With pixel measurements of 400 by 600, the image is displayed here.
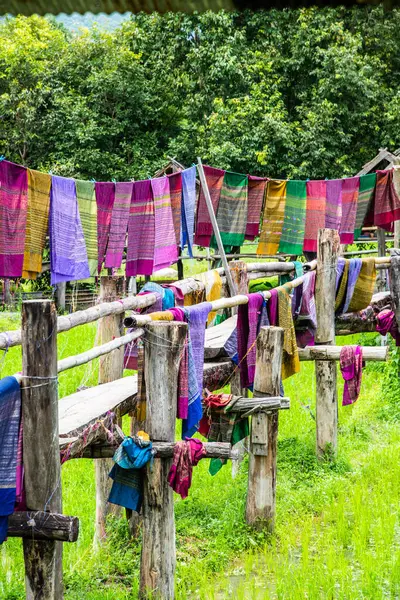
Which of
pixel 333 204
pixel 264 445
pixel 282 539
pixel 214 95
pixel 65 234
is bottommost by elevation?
pixel 282 539

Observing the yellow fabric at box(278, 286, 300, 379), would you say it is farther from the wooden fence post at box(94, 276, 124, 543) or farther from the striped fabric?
the striped fabric

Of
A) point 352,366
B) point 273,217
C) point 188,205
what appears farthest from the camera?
point 273,217

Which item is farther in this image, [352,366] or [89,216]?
[89,216]

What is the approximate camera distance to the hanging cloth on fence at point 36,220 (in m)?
8.70

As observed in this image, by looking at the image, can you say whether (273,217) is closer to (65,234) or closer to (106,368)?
(65,234)

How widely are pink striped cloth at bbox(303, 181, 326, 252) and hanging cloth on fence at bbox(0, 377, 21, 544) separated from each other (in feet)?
30.0

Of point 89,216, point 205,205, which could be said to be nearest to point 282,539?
point 89,216

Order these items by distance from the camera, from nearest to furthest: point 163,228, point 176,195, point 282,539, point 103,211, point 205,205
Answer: point 282,539 < point 103,211 < point 163,228 < point 176,195 < point 205,205

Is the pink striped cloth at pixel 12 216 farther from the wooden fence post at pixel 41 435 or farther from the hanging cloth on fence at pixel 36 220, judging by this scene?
the wooden fence post at pixel 41 435

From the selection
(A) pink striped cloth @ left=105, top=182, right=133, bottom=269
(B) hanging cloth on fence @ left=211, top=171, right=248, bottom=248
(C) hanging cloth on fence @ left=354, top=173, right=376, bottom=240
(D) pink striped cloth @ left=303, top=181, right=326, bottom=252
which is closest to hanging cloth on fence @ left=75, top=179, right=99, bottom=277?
(A) pink striped cloth @ left=105, top=182, right=133, bottom=269

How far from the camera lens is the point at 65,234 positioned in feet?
30.4

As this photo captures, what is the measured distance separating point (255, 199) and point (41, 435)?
8.94m

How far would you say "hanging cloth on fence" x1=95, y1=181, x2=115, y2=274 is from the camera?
990cm

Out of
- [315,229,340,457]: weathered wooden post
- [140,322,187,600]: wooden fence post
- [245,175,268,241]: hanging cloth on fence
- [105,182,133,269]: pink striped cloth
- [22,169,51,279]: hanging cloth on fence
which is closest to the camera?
[140,322,187,600]: wooden fence post
